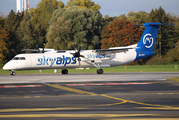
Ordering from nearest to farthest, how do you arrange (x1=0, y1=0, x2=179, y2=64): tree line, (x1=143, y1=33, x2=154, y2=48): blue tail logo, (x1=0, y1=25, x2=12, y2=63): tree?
(x1=143, y1=33, x2=154, y2=48): blue tail logo → (x1=0, y1=25, x2=12, y2=63): tree → (x1=0, y1=0, x2=179, y2=64): tree line

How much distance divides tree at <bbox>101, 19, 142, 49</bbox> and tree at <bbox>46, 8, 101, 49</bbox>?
368 centimetres

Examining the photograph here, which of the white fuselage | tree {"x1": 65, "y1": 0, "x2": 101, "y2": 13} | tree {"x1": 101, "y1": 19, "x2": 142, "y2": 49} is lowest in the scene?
the white fuselage

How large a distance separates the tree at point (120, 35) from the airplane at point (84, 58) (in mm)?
33880

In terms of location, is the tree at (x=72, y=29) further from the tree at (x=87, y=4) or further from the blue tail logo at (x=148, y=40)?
the blue tail logo at (x=148, y=40)

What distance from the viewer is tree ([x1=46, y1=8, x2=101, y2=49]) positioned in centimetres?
8100

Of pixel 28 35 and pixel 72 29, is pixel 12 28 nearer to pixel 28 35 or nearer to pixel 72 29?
pixel 28 35

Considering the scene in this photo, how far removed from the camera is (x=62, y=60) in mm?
39969

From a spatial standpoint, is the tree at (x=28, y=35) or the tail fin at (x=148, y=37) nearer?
the tail fin at (x=148, y=37)

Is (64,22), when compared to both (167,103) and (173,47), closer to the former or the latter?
(173,47)

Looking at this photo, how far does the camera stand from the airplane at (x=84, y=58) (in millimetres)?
37944

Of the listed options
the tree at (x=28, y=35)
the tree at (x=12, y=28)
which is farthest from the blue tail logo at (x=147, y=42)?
the tree at (x=28, y=35)

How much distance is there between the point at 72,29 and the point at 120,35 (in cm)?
1502

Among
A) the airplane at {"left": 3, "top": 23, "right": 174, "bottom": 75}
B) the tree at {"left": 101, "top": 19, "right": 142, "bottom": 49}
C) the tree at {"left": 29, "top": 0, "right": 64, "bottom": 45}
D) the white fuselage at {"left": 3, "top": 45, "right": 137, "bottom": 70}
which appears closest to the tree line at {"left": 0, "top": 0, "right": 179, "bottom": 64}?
the tree at {"left": 101, "top": 19, "right": 142, "bottom": 49}

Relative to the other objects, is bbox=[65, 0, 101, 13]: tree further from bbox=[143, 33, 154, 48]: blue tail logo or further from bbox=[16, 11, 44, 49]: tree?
bbox=[143, 33, 154, 48]: blue tail logo
